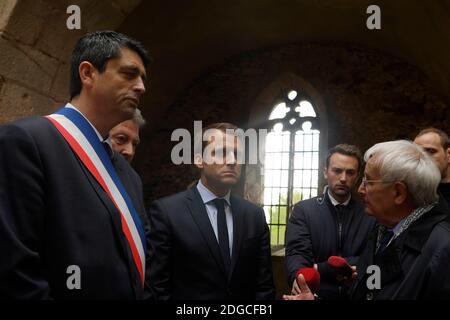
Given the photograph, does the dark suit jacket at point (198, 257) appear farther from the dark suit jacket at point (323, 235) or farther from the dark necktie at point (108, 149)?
the dark necktie at point (108, 149)

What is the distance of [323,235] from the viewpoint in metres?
2.85

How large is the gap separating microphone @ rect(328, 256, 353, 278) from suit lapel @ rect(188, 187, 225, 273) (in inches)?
20.4

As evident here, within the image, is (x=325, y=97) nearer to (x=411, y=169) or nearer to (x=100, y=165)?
(x=411, y=169)

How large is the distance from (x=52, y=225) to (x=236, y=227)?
47.8 inches

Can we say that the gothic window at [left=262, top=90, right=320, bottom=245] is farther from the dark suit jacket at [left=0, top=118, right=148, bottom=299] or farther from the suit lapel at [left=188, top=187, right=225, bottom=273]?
the dark suit jacket at [left=0, top=118, right=148, bottom=299]

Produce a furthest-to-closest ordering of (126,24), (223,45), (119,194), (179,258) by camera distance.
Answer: (223,45)
(126,24)
(179,258)
(119,194)

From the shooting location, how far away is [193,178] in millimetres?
7082

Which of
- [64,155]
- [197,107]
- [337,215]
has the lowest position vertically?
[337,215]

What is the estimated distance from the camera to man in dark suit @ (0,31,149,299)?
1.23 m

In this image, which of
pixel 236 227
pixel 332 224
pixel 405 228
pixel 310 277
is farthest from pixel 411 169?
pixel 332 224

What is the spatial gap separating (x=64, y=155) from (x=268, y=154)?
20.1 ft

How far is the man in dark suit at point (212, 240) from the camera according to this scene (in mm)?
2234
